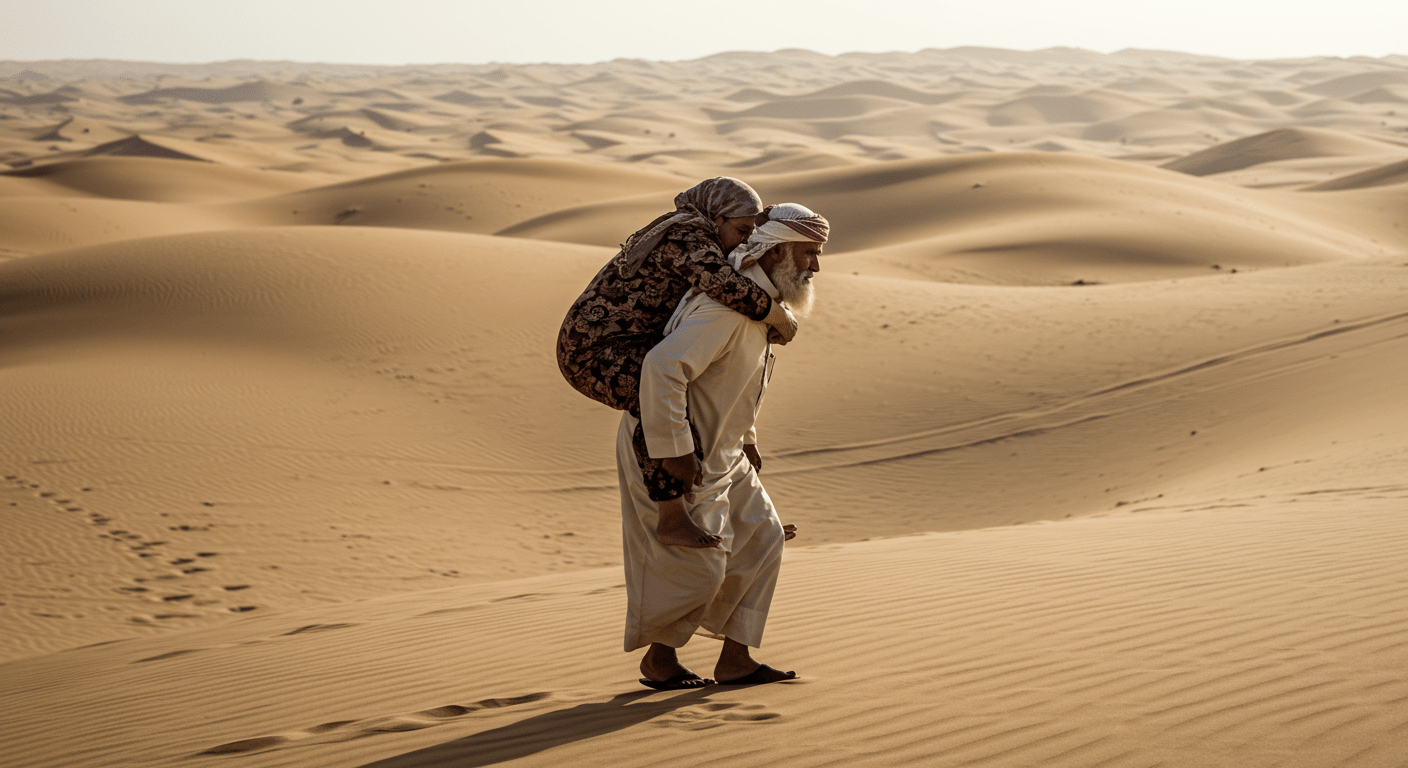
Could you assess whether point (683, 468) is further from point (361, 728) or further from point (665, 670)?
point (361, 728)

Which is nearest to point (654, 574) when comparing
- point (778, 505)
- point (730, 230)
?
point (730, 230)

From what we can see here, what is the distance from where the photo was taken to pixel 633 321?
3838mm

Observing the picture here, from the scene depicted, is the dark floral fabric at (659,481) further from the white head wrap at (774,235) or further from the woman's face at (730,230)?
the woman's face at (730,230)

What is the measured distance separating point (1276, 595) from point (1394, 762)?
6.65 feet

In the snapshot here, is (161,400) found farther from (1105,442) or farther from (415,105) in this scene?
(415,105)

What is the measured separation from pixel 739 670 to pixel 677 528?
27.9 inches

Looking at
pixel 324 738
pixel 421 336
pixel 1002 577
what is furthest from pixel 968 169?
pixel 324 738

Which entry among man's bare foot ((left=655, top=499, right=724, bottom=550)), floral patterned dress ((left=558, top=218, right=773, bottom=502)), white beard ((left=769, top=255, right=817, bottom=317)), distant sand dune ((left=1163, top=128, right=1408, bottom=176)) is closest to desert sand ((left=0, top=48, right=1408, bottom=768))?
man's bare foot ((left=655, top=499, right=724, bottom=550))

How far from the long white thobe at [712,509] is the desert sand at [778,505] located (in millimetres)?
307

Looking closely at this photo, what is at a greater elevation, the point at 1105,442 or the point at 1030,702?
the point at 1030,702

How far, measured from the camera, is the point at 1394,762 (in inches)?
122

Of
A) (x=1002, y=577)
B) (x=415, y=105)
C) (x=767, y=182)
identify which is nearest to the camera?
(x=1002, y=577)

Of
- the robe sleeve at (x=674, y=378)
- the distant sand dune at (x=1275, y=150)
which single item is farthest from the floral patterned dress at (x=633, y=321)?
the distant sand dune at (x=1275, y=150)

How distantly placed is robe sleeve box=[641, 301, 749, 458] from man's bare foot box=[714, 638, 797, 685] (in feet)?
3.04
